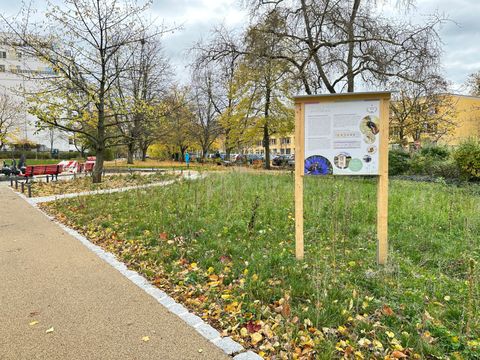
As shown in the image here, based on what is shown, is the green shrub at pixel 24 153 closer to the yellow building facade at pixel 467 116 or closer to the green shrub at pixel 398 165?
the green shrub at pixel 398 165

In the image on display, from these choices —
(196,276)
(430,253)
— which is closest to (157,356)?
(196,276)

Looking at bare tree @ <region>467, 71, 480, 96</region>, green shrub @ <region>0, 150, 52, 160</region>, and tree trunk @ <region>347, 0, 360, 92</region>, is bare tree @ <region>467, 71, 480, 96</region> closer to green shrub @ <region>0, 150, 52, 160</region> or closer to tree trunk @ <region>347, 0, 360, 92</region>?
tree trunk @ <region>347, 0, 360, 92</region>

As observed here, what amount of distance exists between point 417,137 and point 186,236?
1412 inches

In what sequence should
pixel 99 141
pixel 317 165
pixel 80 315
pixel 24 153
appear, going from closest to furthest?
1. pixel 80 315
2. pixel 317 165
3. pixel 99 141
4. pixel 24 153

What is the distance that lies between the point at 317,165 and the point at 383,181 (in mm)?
834

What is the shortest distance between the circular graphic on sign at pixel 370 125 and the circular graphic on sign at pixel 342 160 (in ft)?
1.11

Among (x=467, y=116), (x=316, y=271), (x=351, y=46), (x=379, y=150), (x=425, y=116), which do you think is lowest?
(x=316, y=271)

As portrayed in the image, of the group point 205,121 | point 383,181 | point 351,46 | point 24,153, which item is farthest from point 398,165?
point 24,153

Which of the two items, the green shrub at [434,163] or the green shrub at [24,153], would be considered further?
the green shrub at [24,153]

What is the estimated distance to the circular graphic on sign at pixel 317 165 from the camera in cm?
407

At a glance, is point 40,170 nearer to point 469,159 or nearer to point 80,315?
point 80,315

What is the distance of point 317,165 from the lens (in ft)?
13.5

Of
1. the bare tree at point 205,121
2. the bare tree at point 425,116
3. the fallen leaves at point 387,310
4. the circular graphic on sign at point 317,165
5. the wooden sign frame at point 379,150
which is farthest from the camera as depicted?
the bare tree at point 205,121

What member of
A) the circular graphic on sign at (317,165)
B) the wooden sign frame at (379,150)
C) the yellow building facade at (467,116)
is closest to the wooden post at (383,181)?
the wooden sign frame at (379,150)
